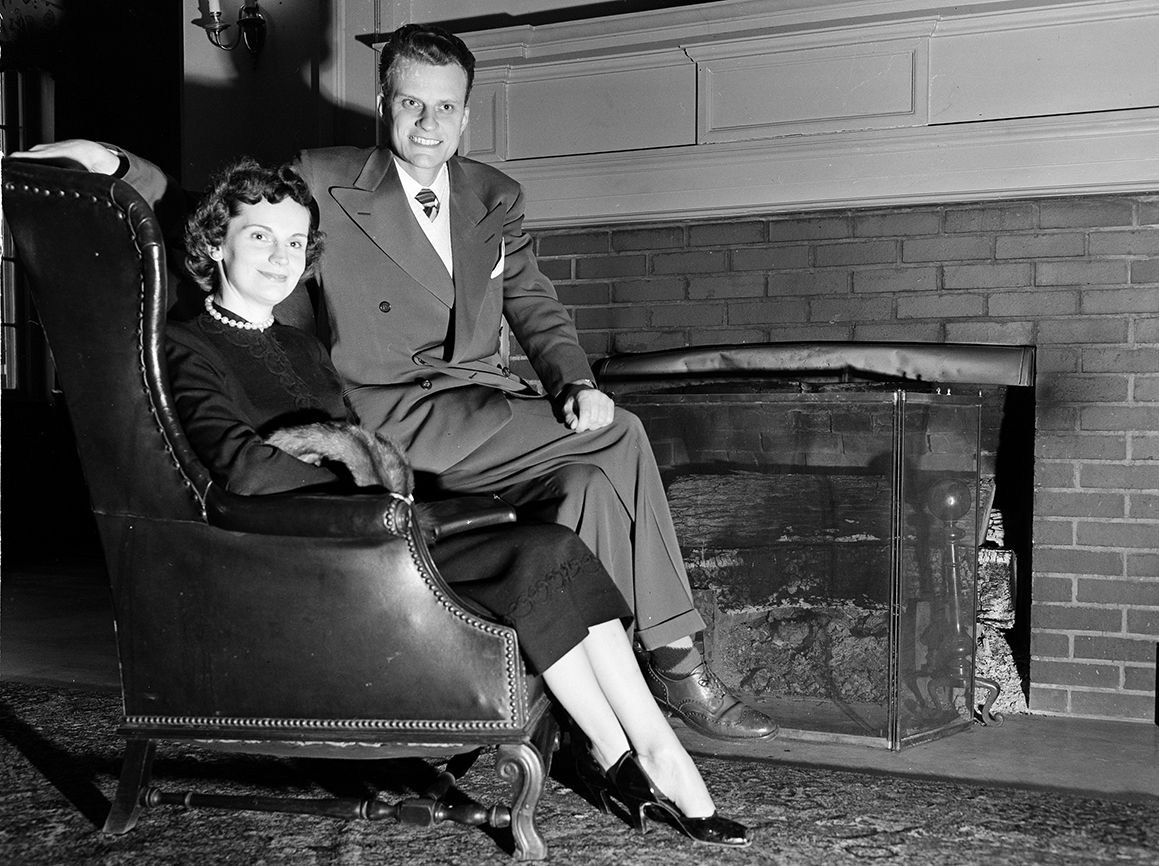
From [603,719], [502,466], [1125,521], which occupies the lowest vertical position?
[603,719]

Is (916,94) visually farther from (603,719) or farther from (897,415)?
(603,719)

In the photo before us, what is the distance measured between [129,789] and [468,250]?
4.16ft

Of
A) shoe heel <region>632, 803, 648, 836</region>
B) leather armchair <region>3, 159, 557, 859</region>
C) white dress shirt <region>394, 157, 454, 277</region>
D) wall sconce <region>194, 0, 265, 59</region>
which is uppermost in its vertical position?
wall sconce <region>194, 0, 265, 59</region>

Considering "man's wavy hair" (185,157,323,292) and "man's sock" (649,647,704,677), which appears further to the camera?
"man's sock" (649,647,704,677)

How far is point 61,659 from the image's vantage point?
134 inches

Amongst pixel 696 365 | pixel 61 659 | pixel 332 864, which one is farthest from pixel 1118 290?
pixel 61 659

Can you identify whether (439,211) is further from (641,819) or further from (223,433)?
(641,819)

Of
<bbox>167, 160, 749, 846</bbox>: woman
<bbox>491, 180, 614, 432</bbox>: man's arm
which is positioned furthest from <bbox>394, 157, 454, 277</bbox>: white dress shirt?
<bbox>167, 160, 749, 846</bbox>: woman

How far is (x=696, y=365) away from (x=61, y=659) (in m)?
2.28

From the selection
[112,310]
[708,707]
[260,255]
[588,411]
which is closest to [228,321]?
[260,255]

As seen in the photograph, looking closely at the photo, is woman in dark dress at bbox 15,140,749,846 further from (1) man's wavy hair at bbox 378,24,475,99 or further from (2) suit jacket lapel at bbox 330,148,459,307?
(1) man's wavy hair at bbox 378,24,475,99

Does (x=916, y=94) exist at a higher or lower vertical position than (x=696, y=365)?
higher

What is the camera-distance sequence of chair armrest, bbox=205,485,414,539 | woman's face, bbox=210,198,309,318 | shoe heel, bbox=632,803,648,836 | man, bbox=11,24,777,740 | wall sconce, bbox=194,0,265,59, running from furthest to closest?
wall sconce, bbox=194,0,265,59 < man, bbox=11,24,777,740 < woman's face, bbox=210,198,309,318 < shoe heel, bbox=632,803,648,836 < chair armrest, bbox=205,485,414,539

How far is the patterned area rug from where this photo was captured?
1.81 meters
